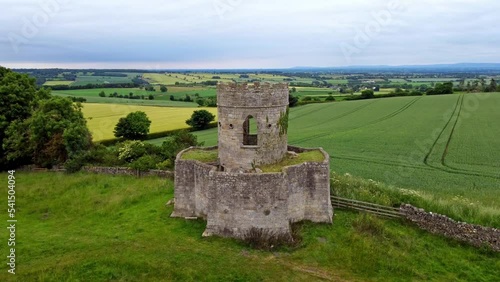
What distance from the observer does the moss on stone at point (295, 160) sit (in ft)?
54.5

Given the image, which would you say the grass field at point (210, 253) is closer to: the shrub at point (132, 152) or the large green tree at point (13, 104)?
the shrub at point (132, 152)

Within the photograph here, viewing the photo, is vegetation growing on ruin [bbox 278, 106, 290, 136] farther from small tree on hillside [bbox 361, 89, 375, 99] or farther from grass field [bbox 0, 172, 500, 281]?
small tree on hillside [bbox 361, 89, 375, 99]

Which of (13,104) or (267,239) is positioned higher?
(13,104)

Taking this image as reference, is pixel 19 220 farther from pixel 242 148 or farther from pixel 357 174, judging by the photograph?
pixel 357 174

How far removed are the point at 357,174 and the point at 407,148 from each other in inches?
367

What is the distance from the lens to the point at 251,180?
48.2ft

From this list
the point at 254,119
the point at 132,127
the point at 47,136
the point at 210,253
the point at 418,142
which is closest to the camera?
the point at 210,253

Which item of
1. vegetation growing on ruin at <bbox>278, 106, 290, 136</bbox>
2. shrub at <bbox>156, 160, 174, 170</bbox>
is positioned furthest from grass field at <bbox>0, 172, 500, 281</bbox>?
shrub at <bbox>156, 160, 174, 170</bbox>

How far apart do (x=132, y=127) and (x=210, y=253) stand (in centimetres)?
3049

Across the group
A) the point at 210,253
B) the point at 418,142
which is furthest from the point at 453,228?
the point at 418,142

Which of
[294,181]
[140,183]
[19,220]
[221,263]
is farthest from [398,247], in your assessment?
[19,220]

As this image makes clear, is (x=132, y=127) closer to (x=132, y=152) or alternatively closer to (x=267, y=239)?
(x=132, y=152)

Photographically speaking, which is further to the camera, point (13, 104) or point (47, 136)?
point (13, 104)

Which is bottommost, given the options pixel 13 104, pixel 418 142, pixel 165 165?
pixel 165 165
